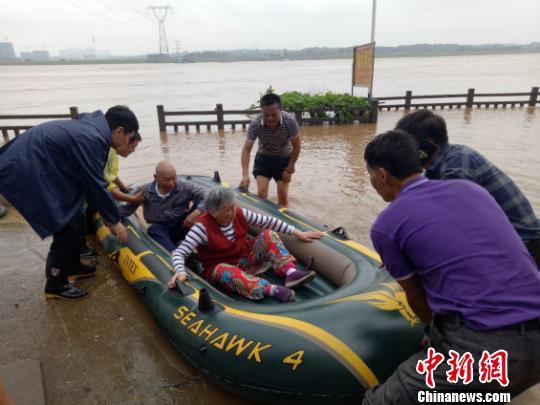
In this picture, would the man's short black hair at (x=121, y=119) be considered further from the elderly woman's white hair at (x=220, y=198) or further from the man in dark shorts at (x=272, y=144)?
the man in dark shorts at (x=272, y=144)

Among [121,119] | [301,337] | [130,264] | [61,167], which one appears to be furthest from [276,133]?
[301,337]

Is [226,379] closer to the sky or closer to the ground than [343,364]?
closer to the ground

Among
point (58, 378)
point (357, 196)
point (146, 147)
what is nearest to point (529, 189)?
point (357, 196)

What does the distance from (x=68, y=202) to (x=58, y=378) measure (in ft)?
4.17

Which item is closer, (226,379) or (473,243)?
(473,243)

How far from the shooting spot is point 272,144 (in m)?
4.70

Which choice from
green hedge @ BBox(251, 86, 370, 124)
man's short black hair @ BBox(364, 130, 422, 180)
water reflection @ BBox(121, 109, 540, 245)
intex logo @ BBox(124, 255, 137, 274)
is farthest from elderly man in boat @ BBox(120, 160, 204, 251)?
green hedge @ BBox(251, 86, 370, 124)

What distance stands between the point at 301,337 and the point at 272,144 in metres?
2.88

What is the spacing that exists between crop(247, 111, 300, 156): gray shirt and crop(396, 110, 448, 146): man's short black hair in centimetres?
242

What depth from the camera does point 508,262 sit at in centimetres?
149

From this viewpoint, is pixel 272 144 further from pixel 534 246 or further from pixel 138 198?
pixel 534 246

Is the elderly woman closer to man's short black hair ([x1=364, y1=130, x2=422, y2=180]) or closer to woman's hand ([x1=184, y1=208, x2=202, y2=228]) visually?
woman's hand ([x1=184, y1=208, x2=202, y2=228])

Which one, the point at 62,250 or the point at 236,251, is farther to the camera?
the point at 62,250

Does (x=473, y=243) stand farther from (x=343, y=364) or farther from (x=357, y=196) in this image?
(x=357, y=196)
